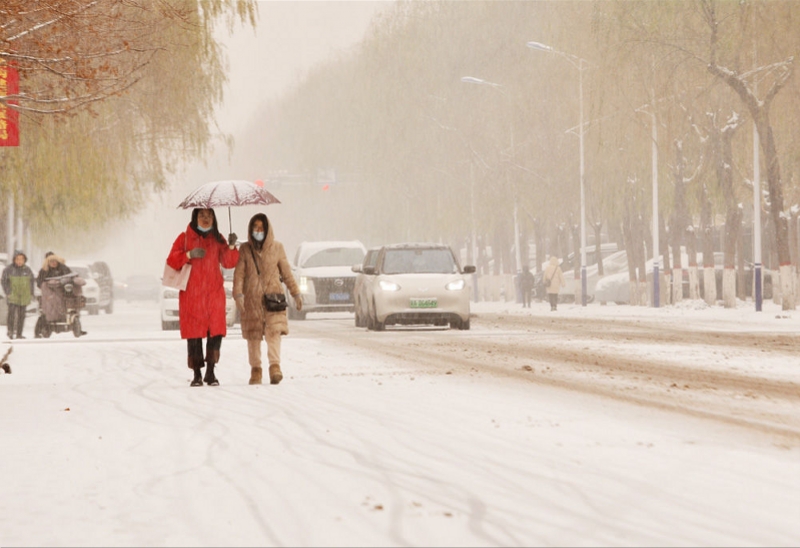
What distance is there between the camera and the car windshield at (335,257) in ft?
119

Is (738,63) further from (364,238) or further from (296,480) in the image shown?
(364,238)

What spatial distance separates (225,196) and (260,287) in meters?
2.00

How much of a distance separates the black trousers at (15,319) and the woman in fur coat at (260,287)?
49.3 feet

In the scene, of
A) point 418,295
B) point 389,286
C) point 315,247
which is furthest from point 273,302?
point 315,247

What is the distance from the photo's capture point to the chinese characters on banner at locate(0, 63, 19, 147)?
18.0m

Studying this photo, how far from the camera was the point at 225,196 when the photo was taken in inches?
659

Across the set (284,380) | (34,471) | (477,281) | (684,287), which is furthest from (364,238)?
(34,471)

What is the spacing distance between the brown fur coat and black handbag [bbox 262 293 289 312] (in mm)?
43

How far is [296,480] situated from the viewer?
26.9ft

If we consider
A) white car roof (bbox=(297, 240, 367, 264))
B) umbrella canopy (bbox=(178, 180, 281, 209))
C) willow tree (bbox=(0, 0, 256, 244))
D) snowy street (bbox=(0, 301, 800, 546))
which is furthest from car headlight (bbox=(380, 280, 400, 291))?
umbrella canopy (bbox=(178, 180, 281, 209))

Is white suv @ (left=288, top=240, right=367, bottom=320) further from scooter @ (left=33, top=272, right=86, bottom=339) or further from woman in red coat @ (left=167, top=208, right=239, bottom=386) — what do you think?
woman in red coat @ (left=167, top=208, right=239, bottom=386)

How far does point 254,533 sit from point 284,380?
29.8ft

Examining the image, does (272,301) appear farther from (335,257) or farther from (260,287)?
(335,257)

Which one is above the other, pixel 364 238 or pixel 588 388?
pixel 364 238
